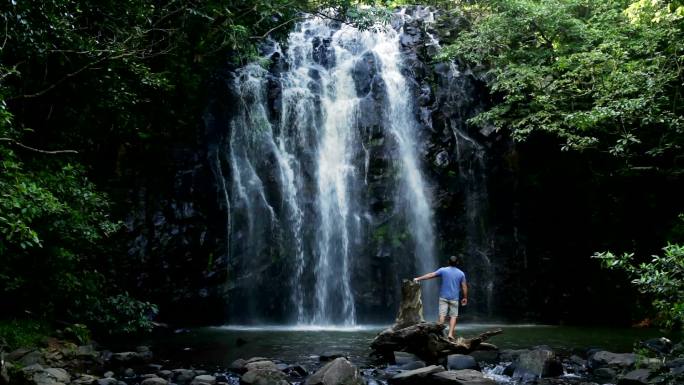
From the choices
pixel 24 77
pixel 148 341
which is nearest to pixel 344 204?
pixel 148 341

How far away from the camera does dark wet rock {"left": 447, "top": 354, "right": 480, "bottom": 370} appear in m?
8.99

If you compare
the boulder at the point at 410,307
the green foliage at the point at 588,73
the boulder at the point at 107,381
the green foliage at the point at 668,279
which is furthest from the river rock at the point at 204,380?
the green foliage at the point at 588,73

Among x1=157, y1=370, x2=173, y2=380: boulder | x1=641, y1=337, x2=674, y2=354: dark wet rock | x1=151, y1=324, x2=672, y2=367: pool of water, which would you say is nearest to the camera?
x1=157, y1=370, x2=173, y2=380: boulder

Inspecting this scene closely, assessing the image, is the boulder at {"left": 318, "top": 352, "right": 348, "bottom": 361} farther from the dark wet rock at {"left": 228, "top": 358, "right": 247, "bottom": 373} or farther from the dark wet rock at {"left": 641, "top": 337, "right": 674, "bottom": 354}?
the dark wet rock at {"left": 641, "top": 337, "right": 674, "bottom": 354}

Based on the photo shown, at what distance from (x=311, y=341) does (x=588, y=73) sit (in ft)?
34.2

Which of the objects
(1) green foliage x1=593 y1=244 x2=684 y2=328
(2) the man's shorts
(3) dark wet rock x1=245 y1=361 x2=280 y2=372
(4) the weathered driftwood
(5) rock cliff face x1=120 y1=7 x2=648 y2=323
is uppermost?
(5) rock cliff face x1=120 y1=7 x2=648 y2=323

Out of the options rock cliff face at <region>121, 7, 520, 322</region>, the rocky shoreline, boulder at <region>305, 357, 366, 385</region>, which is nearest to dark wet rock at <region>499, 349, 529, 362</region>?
the rocky shoreline

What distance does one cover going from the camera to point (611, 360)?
30.8 feet

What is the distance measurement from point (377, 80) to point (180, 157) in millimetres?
7370

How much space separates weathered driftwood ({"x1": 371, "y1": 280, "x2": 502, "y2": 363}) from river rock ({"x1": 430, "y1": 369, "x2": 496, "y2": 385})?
57.3 inches

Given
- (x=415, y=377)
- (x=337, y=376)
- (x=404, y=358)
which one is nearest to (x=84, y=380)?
(x=337, y=376)

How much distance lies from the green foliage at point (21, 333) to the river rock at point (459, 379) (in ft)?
21.4

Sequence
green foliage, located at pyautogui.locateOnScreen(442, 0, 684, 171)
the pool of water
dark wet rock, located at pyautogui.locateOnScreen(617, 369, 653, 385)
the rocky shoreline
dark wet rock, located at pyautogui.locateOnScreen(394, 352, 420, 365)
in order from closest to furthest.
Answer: dark wet rock, located at pyautogui.locateOnScreen(617, 369, 653, 385), the rocky shoreline, dark wet rock, located at pyautogui.locateOnScreen(394, 352, 420, 365), the pool of water, green foliage, located at pyautogui.locateOnScreen(442, 0, 684, 171)

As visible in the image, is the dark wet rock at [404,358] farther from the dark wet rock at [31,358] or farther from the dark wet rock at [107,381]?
the dark wet rock at [31,358]
